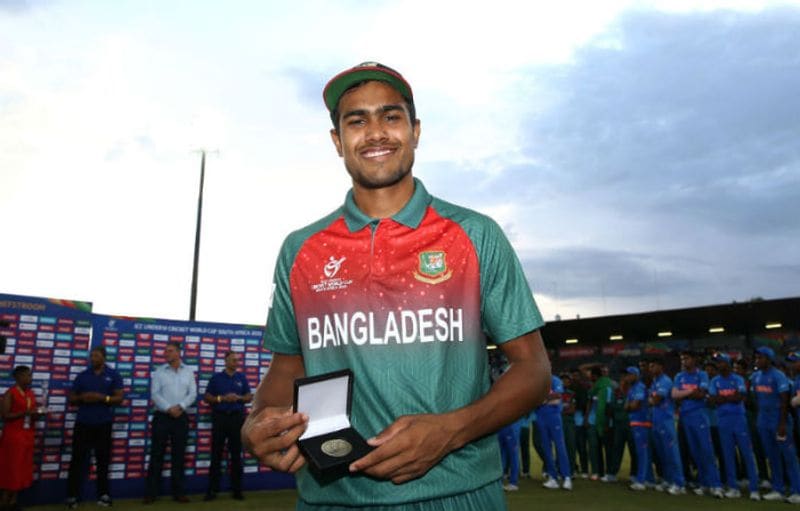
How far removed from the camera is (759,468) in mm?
10836

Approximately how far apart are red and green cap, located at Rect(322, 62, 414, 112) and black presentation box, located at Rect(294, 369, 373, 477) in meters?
0.81

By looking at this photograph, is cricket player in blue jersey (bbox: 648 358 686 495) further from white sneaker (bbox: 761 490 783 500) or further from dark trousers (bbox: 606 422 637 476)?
white sneaker (bbox: 761 490 783 500)

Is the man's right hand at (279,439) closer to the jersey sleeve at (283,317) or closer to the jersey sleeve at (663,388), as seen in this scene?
the jersey sleeve at (283,317)

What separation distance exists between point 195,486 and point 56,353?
3.12 metres

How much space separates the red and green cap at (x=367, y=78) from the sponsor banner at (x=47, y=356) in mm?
8782

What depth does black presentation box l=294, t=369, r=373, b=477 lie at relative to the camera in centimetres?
126

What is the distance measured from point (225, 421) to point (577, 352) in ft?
87.6

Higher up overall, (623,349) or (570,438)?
(623,349)

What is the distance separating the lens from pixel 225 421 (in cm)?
984

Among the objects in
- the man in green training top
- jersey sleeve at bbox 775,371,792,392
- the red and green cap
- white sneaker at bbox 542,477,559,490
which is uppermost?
the red and green cap

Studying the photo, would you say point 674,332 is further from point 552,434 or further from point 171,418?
point 171,418

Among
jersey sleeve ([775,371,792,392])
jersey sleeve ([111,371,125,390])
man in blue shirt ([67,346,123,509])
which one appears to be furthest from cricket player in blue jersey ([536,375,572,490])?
man in blue shirt ([67,346,123,509])

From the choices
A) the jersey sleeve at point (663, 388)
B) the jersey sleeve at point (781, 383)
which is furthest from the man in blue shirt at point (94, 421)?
the jersey sleeve at point (781, 383)

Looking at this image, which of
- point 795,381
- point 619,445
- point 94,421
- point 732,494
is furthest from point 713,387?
point 94,421
